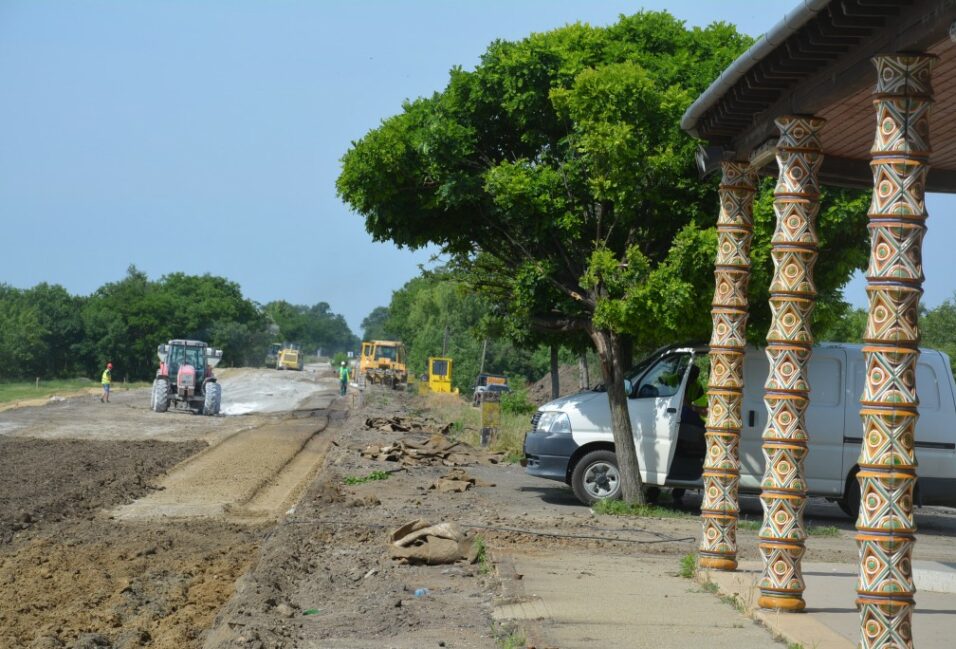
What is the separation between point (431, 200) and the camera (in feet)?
55.5

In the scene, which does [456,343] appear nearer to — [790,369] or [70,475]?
[70,475]

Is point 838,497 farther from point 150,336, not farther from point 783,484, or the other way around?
point 150,336

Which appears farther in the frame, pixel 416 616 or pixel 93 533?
pixel 93 533

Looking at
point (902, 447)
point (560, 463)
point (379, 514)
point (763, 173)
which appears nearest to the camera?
point (902, 447)

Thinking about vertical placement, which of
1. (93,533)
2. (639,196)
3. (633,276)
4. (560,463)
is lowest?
(93,533)

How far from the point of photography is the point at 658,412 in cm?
1627

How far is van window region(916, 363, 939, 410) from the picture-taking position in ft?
51.5

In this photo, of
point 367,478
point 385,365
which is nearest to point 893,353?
point 367,478

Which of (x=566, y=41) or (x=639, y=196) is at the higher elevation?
(x=566, y=41)

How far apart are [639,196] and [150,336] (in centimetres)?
10460

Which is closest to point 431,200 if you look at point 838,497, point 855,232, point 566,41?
point 566,41

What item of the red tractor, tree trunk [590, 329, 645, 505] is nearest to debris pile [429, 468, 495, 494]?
tree trunk [590, 329, 645, 505]

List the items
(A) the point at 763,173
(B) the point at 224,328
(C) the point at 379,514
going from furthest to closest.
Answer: (B) the point at 224,328
(C) the point at 379,514
(A) the point at 763,173

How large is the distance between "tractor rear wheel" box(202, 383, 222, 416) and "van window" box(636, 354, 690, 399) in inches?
1119
